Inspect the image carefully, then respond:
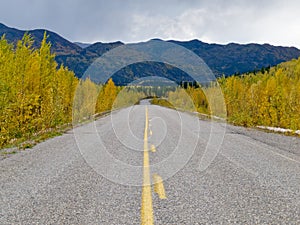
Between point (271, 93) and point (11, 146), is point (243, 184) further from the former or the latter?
point (271, 93)

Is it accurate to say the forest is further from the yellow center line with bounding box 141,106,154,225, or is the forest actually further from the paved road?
the yellow center line with bounding box 141,106,154,225

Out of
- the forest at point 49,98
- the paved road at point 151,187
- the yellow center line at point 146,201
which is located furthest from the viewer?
the forest at point 49,98

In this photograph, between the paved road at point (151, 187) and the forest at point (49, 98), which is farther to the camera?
the forest at point (49, 98)

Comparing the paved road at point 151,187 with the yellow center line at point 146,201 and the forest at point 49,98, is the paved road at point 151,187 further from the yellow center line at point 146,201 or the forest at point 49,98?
the forest at point 49,98

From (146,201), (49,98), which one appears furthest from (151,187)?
(49,98)

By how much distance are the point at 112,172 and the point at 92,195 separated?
5.62 feet

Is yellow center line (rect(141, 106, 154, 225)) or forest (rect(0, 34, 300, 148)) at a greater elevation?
forest (rect(0, 34, 300, 148))

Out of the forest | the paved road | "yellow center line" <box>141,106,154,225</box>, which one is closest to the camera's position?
"yellow center line" <box>141,106,154,225</box>

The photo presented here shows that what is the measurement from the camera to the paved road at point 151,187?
4.20 m

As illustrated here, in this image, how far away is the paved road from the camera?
4203mm

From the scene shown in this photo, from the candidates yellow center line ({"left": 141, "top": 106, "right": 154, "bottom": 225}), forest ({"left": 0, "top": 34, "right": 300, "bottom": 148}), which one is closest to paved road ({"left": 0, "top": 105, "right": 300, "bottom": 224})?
yellow center line ({"left": 141, "top": 106, "right": 154, "bottom": 225})

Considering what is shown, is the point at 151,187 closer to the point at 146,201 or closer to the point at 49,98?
the point at 146,201

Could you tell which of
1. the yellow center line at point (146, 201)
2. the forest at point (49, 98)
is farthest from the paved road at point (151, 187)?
the forest at point (49, 98)

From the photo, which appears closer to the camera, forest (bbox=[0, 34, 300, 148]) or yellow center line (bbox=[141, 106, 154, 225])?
yellow center line (bbox=[141, 106, 154, 225])
